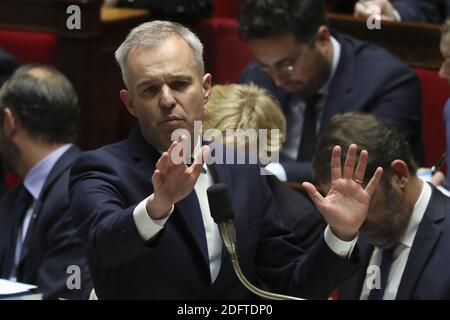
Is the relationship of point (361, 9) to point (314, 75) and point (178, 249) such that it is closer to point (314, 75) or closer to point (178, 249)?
point (314, 75)

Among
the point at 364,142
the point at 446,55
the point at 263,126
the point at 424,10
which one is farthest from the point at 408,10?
the point at 364,142

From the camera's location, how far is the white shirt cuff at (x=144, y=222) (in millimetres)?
1319

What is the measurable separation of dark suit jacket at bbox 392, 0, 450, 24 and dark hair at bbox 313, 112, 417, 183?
1033 millimetres

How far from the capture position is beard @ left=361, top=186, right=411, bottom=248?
70.4 inches

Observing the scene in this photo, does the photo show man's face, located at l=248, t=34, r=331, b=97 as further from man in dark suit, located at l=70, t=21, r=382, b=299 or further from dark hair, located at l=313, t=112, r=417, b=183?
man in dark suit, located at l=70, t=21, r=382, b=299

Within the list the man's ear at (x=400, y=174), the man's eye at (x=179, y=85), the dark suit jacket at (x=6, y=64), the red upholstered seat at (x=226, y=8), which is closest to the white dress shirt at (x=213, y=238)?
the man's eye at (x=179, y=85)

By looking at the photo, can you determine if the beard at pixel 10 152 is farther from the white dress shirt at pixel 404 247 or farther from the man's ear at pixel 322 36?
the white dress shirt at pixel 404 247

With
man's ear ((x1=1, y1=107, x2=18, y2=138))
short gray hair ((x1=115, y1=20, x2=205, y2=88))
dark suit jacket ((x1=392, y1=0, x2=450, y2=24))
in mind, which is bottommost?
man's ear ((x1=1, y1=107, x2=18, y2=138))

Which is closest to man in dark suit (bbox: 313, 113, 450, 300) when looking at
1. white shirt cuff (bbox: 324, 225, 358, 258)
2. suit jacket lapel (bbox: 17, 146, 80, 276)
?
white shirt cuff (bbox: 324, 225, 358, 258)

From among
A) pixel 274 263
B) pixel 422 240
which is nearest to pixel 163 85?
pixel 274 263

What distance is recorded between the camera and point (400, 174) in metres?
1.79

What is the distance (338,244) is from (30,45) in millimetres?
1767

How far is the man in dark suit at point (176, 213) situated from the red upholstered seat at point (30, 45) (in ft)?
4.98
